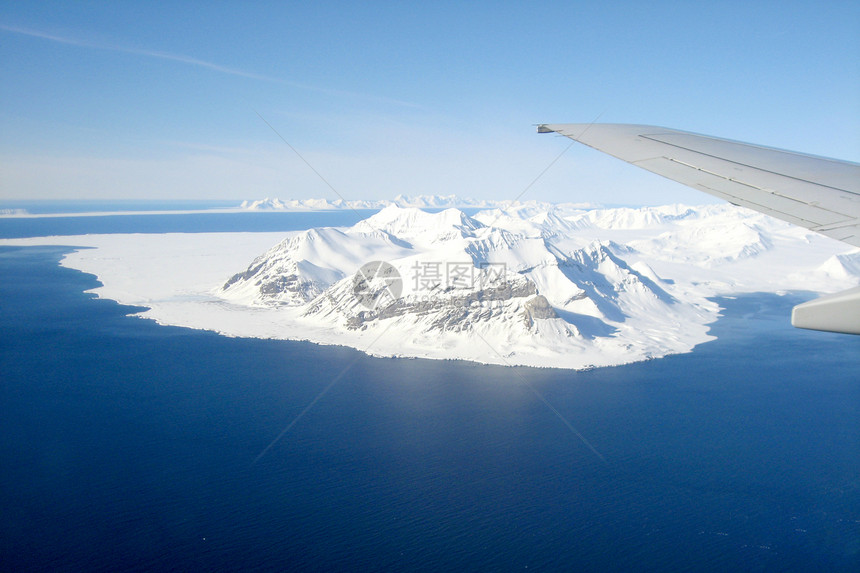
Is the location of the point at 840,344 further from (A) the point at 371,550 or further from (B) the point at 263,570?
Result: (B) the point at 263,570

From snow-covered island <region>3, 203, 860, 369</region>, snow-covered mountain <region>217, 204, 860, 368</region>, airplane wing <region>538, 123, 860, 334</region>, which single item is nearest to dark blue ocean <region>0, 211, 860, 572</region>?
snow-covered mountain <region>217, 204, 860, 368</region>

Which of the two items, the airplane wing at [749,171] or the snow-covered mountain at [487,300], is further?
the snow-covered mountain at [487,300]

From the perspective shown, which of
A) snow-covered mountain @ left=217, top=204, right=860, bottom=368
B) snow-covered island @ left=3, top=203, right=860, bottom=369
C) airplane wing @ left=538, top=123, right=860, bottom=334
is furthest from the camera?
snow-covered island @ left=3, top=203, right=860, bottom=369

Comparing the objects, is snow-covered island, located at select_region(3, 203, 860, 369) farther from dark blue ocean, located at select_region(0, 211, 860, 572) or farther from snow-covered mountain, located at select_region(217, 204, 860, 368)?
dark blue ocean, located at select_region(0, 211, 860, 572)

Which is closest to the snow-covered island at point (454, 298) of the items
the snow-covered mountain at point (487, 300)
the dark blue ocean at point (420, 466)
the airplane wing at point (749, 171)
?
the snow-covered mountain at point (487, 300)

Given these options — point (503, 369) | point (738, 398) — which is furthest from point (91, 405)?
point (738, 398)

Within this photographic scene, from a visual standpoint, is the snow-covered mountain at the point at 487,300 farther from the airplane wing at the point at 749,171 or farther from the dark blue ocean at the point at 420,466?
the airplane wing at the point at 749,171
